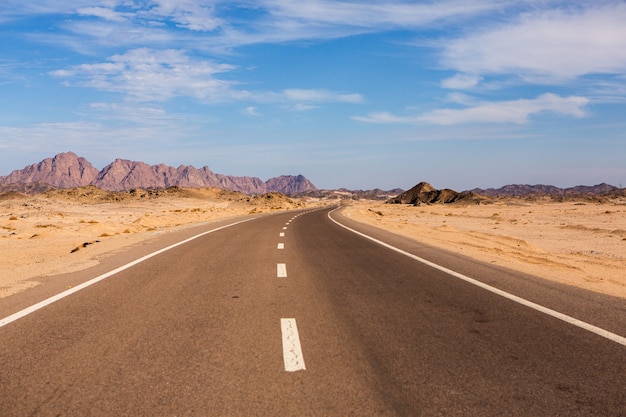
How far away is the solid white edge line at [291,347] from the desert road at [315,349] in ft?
0.08

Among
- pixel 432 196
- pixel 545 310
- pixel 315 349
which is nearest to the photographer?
pixel 315 349

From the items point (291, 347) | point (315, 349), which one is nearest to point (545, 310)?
point (315, 349)

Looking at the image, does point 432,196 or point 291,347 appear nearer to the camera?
point 291,347

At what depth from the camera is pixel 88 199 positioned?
109 m

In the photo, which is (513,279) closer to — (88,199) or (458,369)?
(458,369)

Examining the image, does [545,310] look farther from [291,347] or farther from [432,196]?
[432,196]

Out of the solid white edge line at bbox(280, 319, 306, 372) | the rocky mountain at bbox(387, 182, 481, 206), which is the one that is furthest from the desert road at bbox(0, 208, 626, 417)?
the rocky mountain at bbox(387, 182, 481, 206)

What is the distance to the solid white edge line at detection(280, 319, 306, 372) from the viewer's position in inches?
191

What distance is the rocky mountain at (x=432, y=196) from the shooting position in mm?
119062

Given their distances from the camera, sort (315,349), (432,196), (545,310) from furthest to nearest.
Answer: (432,196) < (545,310) < (315,349)

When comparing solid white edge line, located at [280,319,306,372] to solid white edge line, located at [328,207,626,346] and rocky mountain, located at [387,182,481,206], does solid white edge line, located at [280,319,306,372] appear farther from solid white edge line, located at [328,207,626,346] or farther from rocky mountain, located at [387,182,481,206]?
rocky mountain, located at [387,182,481,206]

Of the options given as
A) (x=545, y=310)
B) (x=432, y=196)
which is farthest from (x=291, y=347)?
(x=432, y=196)

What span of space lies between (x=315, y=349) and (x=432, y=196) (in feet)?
441

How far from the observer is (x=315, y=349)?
17.7ft
